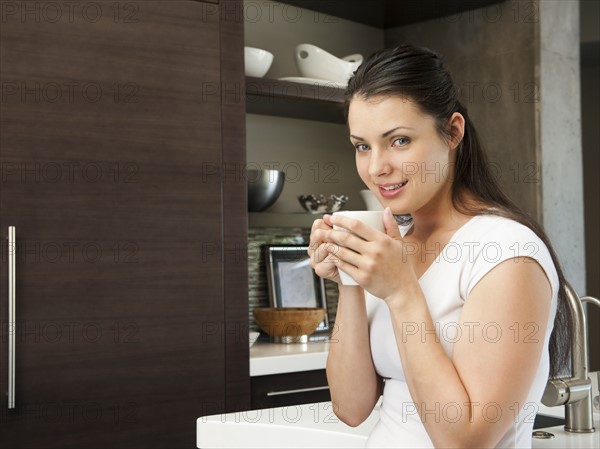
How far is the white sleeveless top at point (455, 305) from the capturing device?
1.20 meters

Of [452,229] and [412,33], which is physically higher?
[412,33]

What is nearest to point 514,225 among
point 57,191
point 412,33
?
point 57,191

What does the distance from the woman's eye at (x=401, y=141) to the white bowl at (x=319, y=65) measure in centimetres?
208

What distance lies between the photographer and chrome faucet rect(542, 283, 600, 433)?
1.51 metres

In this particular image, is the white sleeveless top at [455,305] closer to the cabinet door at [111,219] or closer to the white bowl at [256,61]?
the cabinet door at [111,219]

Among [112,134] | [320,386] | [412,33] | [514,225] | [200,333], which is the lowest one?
[320,386]

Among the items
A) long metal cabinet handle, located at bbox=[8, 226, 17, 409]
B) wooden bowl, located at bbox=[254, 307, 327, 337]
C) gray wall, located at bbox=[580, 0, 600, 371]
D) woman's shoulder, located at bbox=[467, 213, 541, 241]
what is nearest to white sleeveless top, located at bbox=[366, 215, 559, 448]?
woman's shoulder, located at bbox=[467, 213, 541, 241]

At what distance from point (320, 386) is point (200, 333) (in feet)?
1.73

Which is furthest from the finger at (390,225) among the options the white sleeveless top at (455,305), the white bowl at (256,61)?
the white bowl at (256,61)

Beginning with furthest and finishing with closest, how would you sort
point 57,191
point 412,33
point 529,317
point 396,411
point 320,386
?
point 412,33
point 320,386
point 57,191
point 396,411
point 529,317

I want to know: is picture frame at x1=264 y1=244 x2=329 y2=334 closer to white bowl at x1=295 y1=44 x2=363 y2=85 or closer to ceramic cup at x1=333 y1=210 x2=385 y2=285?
white bowl at x1=295 y1=44 x2=363 y2=85

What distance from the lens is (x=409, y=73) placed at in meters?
1.35

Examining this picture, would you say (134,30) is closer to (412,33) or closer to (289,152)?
(289,152)

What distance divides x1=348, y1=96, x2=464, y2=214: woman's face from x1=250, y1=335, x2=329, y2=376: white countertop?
63.7 inches
